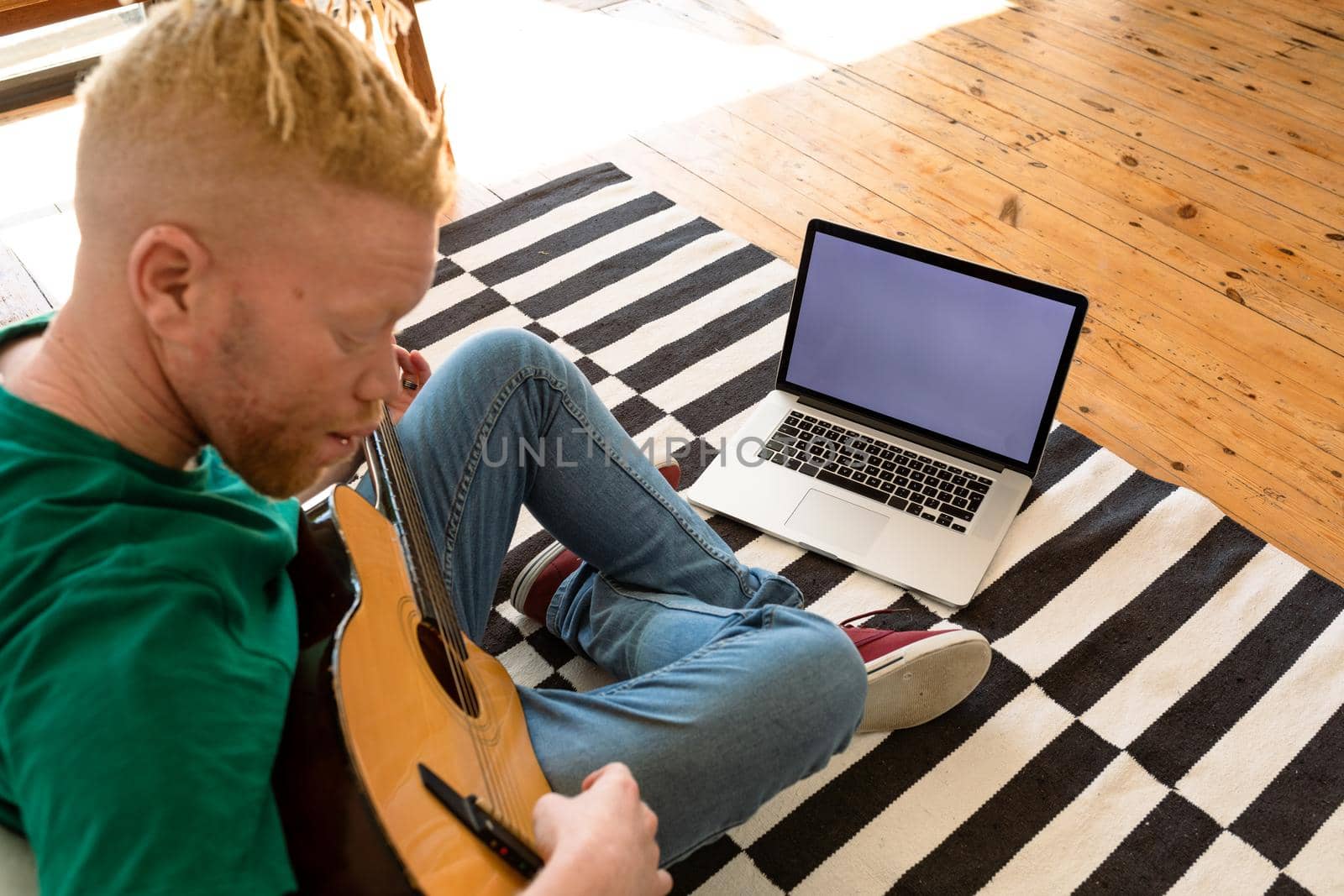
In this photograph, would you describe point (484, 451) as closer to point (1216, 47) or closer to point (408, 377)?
point (408, 377)

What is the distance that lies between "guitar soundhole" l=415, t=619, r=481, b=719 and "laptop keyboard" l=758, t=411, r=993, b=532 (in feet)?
2.55

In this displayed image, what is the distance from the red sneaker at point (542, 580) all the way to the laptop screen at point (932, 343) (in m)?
0.36

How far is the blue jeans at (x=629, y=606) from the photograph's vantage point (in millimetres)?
1006

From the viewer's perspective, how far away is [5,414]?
0.75m

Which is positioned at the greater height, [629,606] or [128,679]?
[128,679]

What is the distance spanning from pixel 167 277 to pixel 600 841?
48cm

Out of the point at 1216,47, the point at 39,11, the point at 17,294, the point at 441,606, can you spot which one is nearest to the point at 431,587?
the point at 441,606

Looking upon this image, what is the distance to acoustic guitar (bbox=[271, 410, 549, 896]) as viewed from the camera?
705 millimetres

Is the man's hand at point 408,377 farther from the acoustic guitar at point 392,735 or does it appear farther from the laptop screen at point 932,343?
the laptop screen at point 932,343

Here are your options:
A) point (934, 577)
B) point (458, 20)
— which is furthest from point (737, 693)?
point (458, 20)

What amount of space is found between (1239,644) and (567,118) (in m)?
1.89

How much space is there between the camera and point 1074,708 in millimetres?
1343

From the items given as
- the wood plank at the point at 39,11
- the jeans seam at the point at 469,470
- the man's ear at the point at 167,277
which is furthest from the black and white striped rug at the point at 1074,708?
the wood plank at the point at 39,11

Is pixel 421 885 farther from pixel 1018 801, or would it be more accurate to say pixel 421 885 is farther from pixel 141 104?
pixel 1018 801
